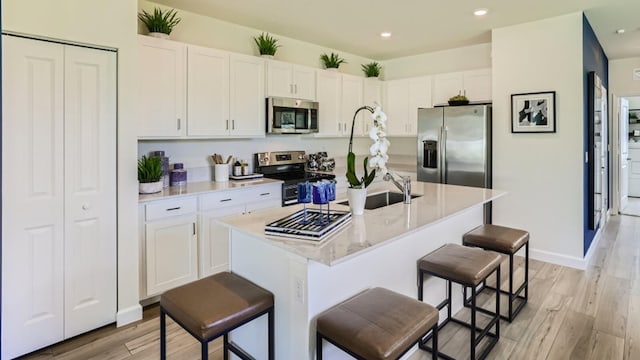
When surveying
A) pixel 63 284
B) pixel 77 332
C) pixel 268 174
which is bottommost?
pixel 77 332

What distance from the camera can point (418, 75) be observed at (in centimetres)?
579

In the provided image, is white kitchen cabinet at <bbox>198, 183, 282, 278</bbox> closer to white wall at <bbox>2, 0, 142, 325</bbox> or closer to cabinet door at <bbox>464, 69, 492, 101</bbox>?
white wall at <bbox>2, 0, 142, 325</bbox>

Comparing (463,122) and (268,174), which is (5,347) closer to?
(268,174)

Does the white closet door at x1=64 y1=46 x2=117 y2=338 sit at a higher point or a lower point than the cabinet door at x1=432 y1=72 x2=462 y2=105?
lower

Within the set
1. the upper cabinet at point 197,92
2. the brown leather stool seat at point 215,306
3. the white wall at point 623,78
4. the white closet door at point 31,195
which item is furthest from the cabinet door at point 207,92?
the white wall at point 623,78

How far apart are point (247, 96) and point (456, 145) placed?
2544 millimetres

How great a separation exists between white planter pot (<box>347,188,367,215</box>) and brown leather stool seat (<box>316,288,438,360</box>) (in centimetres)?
66

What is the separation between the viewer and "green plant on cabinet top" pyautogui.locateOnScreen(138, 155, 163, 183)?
10.5 ft

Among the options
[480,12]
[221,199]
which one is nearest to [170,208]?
[221,199]

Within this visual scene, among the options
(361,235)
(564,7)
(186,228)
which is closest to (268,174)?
(186,228)

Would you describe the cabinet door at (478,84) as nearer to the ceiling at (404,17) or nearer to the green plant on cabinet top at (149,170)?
the ceiling at (404,17)

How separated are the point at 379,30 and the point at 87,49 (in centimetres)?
308

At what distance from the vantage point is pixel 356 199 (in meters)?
2.44

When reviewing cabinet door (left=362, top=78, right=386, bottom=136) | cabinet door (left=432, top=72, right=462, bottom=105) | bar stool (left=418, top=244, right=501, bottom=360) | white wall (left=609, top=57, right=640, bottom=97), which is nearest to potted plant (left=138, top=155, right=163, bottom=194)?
bar stool (left=418, top=244, right=501, bottom=360)
